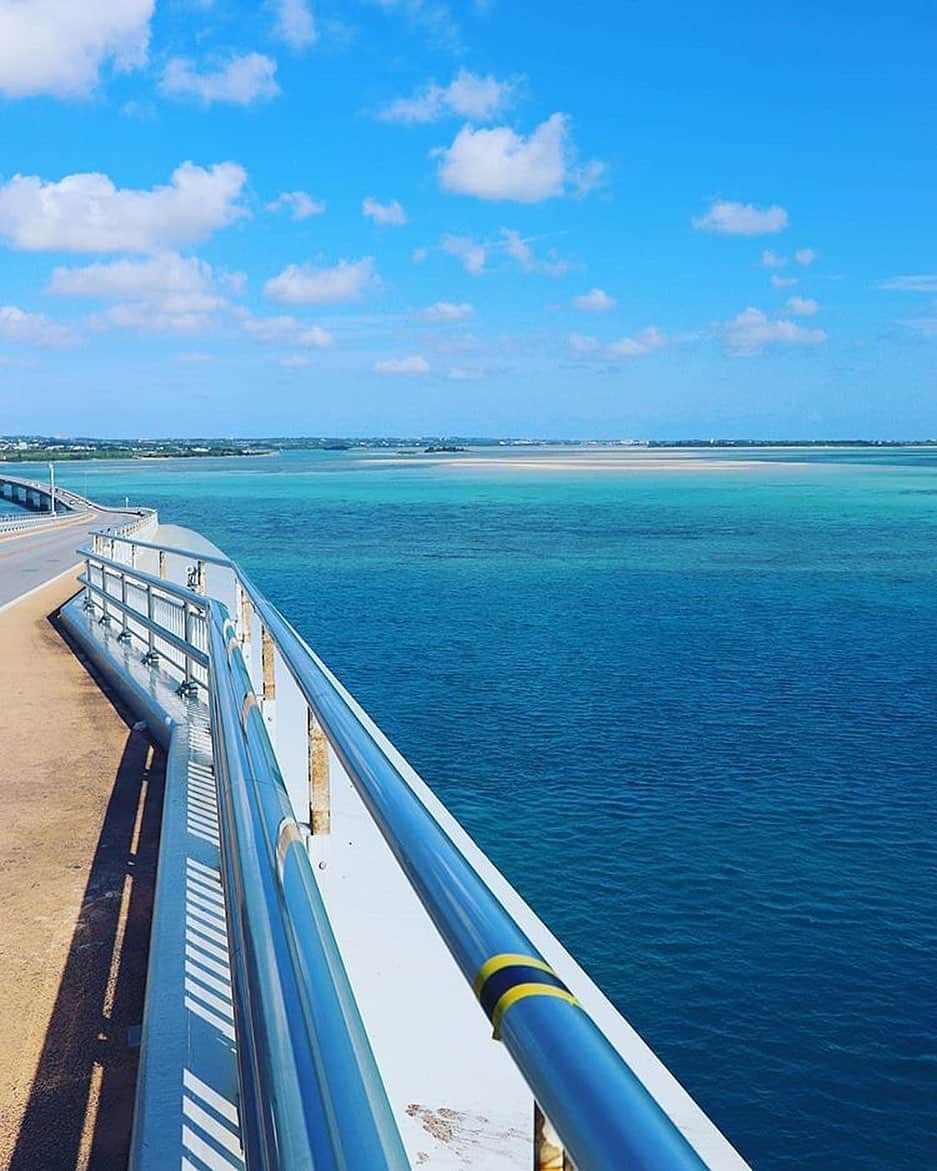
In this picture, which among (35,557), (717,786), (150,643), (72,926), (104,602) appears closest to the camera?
(72,926)

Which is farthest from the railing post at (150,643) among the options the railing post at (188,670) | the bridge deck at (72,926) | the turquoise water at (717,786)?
the turquoise water at (717,786)

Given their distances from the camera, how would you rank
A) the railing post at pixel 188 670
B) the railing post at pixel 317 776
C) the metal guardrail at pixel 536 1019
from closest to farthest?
the metal guardrail at pixel 536 1019
the railing post at pixel 317 776
the railing post at pixel 188 670

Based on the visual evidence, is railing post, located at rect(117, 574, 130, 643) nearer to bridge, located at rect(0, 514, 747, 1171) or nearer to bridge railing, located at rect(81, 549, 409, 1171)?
bridge, located at rect(0, 514, 747, 1171)

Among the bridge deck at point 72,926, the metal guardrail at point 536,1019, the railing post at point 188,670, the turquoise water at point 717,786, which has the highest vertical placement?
the metal guardrail at point 536,1019

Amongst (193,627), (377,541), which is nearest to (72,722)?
(193,627)

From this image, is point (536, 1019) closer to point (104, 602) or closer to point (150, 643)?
point (150, 643)

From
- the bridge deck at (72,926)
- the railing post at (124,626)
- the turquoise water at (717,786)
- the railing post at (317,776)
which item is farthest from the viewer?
the railing post at (124,626)

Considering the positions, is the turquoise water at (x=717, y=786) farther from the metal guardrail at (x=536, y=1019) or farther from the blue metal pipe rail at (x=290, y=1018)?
the metal guardrail at (x=536, y=1019)

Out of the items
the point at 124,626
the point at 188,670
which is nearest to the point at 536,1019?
the point at 188,670

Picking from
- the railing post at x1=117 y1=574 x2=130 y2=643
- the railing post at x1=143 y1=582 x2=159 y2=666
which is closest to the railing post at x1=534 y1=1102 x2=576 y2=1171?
the railing post at x1=143 y1=582 x2=159 y2=666
